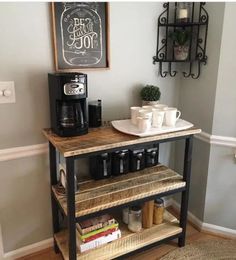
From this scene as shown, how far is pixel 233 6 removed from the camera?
5.49 feet

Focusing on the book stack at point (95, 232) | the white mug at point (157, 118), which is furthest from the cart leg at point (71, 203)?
the white mug at point (157, 118)

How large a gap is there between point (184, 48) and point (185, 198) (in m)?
1.06

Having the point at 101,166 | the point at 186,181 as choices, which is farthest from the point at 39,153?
the point at 186,181

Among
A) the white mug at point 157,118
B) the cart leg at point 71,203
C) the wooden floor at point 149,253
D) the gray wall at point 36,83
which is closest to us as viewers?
the cart leg at point 71,203

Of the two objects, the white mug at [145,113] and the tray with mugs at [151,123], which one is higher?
the white mug at [145,113]

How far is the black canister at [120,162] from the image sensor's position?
69.7 inches

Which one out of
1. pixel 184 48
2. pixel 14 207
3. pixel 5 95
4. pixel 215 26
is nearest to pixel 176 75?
pixel 184 48

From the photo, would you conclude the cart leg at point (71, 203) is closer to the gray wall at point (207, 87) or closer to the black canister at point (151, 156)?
the black canister at point (151, 156)

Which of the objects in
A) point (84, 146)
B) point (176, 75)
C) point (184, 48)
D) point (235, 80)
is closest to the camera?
point (84, 146)

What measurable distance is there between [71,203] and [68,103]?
54 centimetres

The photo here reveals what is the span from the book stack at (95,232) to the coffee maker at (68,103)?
1.90 ft

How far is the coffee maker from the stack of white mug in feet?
1.03

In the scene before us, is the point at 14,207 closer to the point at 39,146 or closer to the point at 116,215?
the point at 39,146

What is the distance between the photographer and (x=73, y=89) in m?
1.43
